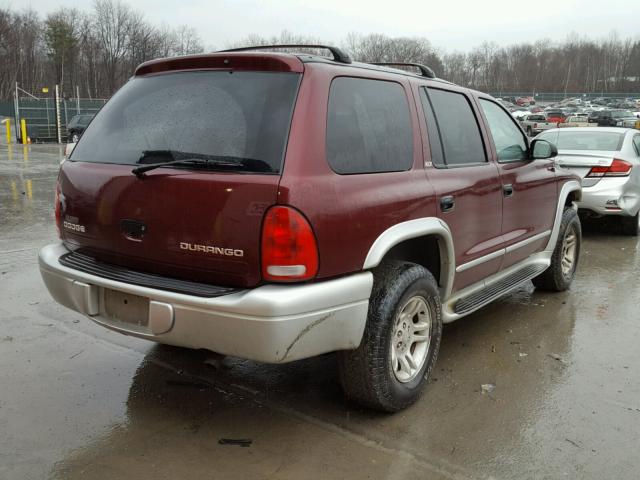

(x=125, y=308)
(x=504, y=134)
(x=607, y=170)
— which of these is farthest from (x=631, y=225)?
(x=125, y=308)

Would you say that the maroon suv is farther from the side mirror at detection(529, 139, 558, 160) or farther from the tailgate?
the side mirror at detection(529, 139, 558, 160)

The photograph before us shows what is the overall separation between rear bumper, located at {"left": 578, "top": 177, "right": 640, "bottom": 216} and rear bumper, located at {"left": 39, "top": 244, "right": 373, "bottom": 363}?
616 cm

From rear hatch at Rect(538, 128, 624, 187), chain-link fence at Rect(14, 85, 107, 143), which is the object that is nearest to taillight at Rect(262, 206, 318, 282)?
rear hatch at Rect(538, 128, 624, 187)

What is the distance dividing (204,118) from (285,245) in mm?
813

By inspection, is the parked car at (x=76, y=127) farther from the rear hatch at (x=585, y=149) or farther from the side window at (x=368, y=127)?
the side window at (x=368, y=127)

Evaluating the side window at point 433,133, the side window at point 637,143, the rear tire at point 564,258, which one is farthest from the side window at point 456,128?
the side window at point 637,143

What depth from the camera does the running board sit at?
12.8 feet

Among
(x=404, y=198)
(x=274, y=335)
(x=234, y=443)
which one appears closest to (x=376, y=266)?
(x=404, y=198)

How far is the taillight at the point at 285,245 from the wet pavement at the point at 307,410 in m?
0.93

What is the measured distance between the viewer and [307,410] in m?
3.38

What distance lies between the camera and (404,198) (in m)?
3.22

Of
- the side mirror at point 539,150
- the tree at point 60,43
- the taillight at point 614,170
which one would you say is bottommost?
the taillight at point 614,170

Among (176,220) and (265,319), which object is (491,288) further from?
(176,220)

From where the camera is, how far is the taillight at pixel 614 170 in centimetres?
808
